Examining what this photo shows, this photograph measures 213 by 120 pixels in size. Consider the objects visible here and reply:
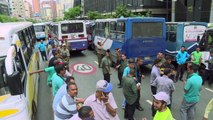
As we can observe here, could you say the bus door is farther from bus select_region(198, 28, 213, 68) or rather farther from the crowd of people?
bus select_region(198, 28, 213, 68)

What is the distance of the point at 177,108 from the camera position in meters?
7.77

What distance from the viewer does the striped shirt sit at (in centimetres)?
403

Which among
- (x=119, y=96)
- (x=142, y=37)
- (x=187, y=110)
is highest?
(x=142, y=37)

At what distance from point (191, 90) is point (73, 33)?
43.4 ft

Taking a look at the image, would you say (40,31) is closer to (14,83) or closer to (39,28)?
(39,28)

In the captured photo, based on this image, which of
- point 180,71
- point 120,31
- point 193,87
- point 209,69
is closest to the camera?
point 193,87

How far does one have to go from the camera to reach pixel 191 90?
18.5ft

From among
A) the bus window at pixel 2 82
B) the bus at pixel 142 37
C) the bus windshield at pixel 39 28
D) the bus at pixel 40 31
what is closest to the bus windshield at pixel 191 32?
the bus at pixel 142 37

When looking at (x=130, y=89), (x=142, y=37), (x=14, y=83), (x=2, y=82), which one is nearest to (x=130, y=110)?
(x=130, y=89)

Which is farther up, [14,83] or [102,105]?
[14,83]

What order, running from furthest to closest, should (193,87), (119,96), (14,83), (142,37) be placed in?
(142,37) < (119,96) < (193,87) < (14,83)

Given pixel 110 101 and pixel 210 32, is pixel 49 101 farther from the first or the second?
pixel 210 32

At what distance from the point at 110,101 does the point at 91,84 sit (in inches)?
266

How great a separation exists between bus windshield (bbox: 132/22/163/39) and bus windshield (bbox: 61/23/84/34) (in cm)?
722
